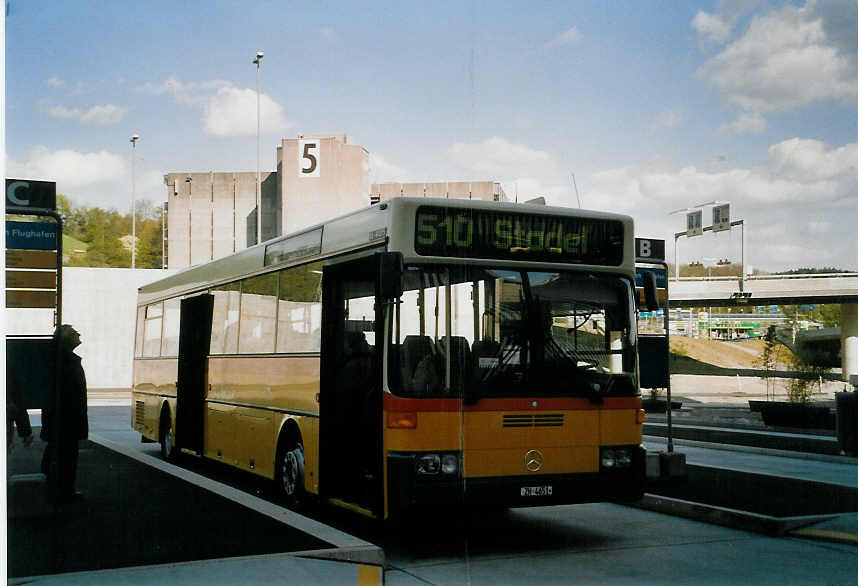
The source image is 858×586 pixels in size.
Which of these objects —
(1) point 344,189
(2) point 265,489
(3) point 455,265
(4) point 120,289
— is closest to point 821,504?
(3) point 455,265

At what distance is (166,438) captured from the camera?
55.9 ft

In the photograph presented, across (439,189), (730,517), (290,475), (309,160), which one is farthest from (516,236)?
(439,189)

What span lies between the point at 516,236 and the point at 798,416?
1772 cm

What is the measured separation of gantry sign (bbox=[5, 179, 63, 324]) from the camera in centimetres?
1012

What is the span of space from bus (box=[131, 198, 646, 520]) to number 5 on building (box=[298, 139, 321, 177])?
70.4 meters

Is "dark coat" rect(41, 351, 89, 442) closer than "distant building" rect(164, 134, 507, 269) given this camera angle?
Yes

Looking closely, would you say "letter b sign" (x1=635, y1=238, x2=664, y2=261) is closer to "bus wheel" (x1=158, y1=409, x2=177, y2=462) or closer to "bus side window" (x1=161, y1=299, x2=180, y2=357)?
"bus side window" (x1=161, y1=299, x2=180, y2=357)

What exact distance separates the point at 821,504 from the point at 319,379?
5.70 metres

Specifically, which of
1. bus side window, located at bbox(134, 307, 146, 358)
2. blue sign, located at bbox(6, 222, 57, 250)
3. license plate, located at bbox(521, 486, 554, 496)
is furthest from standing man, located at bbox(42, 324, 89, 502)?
bus side window, located at bbox(134, 307, 146, 358)

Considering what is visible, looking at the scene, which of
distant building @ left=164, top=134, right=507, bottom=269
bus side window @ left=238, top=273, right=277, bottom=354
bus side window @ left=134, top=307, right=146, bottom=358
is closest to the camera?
bus side window @ left=238, top=273, right=277, bottom=354

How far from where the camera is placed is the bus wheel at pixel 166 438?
16.6m

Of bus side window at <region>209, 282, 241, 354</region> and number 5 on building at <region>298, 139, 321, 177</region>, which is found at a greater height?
number 5 on building at <region>298, 139, 321, 177</region>

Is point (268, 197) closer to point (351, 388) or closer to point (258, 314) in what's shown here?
point (258, 314)

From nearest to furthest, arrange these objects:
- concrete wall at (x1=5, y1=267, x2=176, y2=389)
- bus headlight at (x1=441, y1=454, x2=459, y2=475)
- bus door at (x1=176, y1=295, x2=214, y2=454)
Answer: bus headlight at (x1=441, y1=454, x2=459, y2=475)
bus door at (x1=176, y1=295, x2=214, y2=454)
concrete wall at (x1=5, y1=267, x2=176, y2=389)
